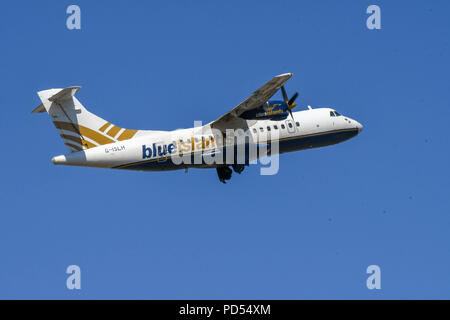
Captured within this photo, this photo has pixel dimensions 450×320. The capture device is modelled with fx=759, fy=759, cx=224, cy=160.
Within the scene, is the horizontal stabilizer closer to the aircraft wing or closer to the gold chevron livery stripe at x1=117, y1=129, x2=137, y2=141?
the gold chevron livery stripe at x1=117, y1=129, x2=137, y2=141

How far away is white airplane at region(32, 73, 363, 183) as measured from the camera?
33969 millimetres

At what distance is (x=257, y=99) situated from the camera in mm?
35531

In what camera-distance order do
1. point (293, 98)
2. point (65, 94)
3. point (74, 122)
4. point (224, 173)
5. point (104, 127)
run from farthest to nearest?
point (224, 173) < point (293, 98) < point (104, 127) < point (74, 122) < point (65, 94)

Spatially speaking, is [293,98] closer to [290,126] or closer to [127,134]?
[290,126]

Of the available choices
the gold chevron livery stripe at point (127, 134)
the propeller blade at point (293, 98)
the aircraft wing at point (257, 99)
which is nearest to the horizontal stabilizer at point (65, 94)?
the gold chevron livery stripe at point (127, 134)

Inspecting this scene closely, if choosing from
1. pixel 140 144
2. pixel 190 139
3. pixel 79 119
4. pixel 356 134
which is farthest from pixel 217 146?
pixel 356 134

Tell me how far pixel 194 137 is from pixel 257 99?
345 centimetres

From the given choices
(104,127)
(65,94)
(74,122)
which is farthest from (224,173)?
(65,94)

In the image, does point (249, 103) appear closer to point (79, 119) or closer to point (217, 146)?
point (217, 146)

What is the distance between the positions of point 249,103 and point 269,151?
10.8 ft

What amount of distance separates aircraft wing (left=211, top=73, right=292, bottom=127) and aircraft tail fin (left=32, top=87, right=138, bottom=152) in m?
5.10

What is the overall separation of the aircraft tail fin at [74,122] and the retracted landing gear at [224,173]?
6.19 m

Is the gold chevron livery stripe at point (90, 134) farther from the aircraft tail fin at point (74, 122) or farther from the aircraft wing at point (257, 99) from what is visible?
the aircraft wing at point (257, 99)

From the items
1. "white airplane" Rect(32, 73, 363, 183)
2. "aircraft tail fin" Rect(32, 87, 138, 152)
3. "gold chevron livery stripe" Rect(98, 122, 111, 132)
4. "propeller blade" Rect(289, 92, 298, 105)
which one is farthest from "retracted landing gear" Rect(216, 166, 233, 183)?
"gold chevron livery stripe" Rect(98, 122, 111, 132)
